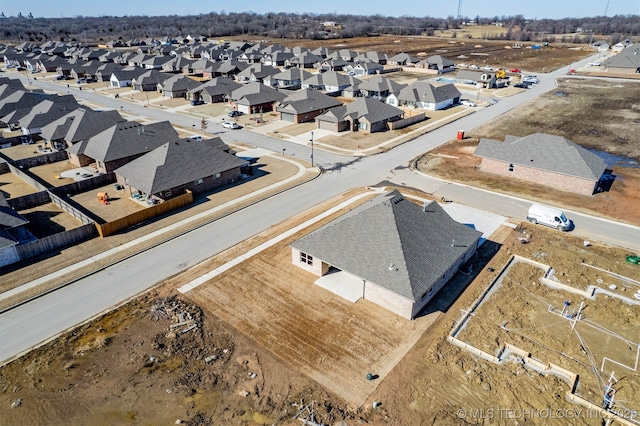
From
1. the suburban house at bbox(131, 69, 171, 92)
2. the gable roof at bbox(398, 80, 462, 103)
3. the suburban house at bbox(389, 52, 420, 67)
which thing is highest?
the suburban house at bbox(389, 52, 420, 67)

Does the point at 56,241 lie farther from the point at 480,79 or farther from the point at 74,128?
the point at 480,79

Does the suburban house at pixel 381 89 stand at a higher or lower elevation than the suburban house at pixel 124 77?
lower

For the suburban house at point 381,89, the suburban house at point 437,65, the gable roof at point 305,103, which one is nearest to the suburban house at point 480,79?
the suburban house at point 437,65

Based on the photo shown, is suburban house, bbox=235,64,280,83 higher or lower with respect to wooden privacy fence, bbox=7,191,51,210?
higher

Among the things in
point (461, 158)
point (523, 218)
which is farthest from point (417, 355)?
point (461, 158)

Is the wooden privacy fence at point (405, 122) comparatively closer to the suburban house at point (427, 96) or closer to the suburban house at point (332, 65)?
the suburban house at point (427, 96)

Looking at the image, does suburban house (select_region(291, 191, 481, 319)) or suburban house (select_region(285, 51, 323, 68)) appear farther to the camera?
suburban house (select_region(285, 51, 323, 68))

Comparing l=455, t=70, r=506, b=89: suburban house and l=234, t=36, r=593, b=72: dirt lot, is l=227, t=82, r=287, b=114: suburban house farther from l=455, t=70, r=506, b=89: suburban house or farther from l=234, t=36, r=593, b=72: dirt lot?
l=234, t=36, r=593, b=72: dirt lot

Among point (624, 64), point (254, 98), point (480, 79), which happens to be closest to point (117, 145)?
point (254, 98)

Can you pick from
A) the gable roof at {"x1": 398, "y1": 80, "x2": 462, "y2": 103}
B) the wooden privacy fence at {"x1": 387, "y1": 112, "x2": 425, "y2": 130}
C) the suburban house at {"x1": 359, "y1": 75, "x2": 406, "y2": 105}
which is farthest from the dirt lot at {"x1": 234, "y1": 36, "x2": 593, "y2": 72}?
the wooden privacy fence at {"x1": 387, "y1": 112, "x2": 425, "y2": 130}
